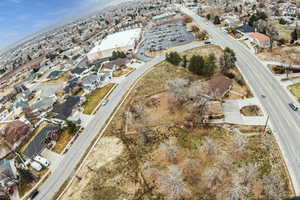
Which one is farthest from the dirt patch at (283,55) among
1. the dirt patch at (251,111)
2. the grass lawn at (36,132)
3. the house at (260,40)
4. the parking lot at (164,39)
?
the grass lawn at (36,132)

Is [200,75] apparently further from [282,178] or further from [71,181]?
[71,181]

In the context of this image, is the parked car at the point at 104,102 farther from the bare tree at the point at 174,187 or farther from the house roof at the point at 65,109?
the bare tree at the point at 174,187

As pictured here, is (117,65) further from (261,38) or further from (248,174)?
(248,174)

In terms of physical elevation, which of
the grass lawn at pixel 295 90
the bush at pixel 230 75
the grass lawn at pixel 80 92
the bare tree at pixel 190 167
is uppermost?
the grass lawn at pixel 80 92

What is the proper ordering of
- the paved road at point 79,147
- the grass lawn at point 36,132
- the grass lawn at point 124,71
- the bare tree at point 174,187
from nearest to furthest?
the bare tree at point 174,187
the paved road at point 79,147
the grass lawn at point 36,132
the grass lawn at point 124,71

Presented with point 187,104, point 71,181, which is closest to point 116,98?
point 187,104

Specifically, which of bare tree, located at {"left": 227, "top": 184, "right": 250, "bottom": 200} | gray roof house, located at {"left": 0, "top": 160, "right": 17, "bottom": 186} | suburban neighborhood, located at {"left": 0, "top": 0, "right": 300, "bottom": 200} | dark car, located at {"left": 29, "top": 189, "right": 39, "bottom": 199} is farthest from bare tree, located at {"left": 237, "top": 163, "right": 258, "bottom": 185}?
gray roof house, located at {"left": 0, "top": 160, "right": 17, "bottom": 186}

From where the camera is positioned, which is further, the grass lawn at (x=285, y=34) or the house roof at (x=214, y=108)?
the grass lawn at (x=285, y=34)
